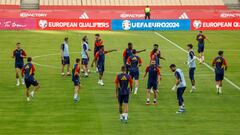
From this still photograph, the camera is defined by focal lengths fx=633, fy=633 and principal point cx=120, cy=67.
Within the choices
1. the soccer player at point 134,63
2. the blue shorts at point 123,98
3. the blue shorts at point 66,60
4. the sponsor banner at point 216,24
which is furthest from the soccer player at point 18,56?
the sponsor banner at point 216,24

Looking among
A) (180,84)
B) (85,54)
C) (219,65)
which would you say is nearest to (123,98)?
(180,84)

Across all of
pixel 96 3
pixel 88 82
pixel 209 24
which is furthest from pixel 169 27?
pixel 88 82

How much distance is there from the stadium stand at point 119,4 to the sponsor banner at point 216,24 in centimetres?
1862

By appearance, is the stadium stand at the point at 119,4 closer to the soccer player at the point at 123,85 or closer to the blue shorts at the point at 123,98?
the blue shorts at the point at 123,98

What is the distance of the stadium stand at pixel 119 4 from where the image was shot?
91.8 m

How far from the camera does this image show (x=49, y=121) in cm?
2719

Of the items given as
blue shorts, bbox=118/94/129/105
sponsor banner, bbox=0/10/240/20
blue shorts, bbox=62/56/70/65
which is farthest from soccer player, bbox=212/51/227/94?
sponsor banner, bbox=0/10/240/20

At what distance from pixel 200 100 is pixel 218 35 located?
36.6 meters

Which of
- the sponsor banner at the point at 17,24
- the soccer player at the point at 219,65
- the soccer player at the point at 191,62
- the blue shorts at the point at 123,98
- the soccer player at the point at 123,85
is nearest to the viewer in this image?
the soccer player at the point at 123,85

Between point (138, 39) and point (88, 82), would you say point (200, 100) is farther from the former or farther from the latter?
point (138, 39)

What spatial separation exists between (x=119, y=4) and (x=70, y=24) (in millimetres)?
23181

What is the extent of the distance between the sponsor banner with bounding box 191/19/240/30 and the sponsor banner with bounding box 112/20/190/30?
1.04 meters

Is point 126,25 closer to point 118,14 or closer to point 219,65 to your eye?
point 118,14

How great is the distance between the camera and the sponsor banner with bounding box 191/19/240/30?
73.7 meters
